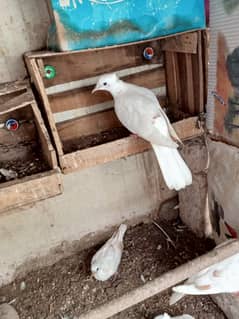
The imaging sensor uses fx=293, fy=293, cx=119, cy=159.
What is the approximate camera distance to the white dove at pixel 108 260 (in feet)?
4.28

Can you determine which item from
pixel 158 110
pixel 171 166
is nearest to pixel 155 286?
pixel 171 166

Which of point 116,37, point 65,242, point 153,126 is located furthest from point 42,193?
point 65,242

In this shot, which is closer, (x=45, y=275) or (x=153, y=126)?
(x=153, y=126)

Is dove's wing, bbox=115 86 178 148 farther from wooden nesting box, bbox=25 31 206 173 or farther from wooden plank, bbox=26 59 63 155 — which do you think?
wooden plank, bbox=26 59 63 155

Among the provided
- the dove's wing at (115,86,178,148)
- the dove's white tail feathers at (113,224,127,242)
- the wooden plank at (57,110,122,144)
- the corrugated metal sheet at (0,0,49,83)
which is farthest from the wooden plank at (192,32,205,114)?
the dove's white tail feathers at (113,224,127,242)

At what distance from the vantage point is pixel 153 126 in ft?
3.19

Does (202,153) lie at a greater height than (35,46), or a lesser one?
lesser

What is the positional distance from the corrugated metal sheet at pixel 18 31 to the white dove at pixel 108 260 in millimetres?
852

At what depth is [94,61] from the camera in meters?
1.18

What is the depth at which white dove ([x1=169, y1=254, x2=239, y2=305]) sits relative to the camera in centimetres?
89

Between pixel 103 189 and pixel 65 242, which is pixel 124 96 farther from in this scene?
pixel 65 242

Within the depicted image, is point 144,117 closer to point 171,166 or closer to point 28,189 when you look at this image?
point 171,166

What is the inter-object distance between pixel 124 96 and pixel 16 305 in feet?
3.43

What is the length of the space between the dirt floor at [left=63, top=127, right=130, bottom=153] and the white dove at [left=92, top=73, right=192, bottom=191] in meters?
0.17
